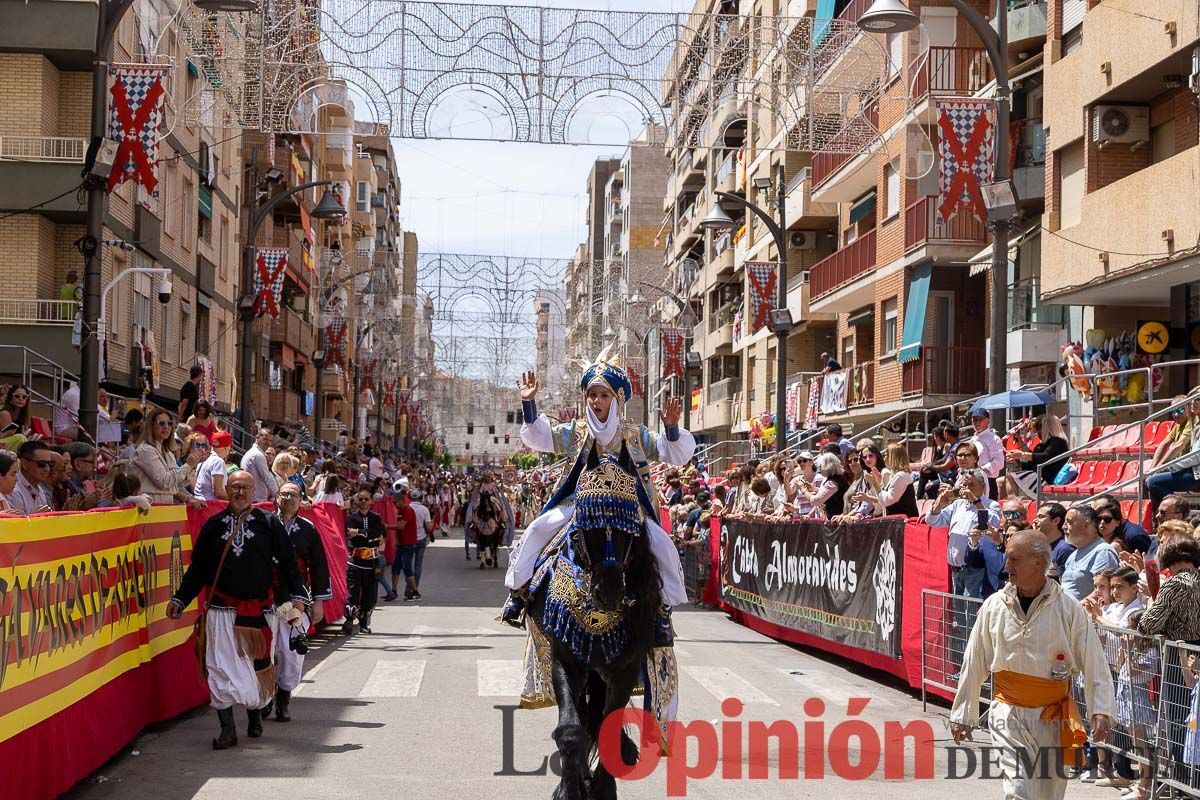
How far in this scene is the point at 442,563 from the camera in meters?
35.7

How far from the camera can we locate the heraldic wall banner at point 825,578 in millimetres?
14250

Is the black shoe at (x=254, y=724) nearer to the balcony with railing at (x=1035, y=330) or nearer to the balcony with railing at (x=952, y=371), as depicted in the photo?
the balcony with railing at (x=1035, y=330)

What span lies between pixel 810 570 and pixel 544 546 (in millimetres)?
8915

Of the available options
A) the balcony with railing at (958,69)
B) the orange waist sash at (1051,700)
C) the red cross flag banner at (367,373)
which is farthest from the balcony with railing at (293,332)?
the orange waist sash at (1051,700)

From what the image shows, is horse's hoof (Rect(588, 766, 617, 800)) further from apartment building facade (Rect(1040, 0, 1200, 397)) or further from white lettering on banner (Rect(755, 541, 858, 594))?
apartment building facade (Rect(1040, 0, 1200, 397))

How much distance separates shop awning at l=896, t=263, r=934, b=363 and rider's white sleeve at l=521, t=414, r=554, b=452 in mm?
24424

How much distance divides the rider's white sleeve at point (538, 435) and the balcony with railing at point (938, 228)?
24.5m

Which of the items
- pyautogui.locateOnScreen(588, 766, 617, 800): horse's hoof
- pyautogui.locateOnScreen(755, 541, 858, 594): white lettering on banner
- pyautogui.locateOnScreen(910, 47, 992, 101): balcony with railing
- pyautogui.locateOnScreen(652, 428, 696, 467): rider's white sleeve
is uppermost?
pyautogui.locateOnScreen(910, 47, 992, 101): balcony with railing

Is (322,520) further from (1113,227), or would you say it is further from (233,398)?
(233,398)

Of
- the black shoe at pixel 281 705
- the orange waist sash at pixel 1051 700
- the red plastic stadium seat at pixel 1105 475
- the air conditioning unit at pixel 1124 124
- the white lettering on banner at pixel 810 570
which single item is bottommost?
the black shoe at pixel 281 705

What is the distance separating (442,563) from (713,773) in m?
26.5

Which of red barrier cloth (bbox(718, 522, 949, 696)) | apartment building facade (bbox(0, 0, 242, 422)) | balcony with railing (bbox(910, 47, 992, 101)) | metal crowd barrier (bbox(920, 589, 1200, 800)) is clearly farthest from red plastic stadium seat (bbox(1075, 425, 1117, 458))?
apartment building facade (bbox(0, 0, 242, 422))

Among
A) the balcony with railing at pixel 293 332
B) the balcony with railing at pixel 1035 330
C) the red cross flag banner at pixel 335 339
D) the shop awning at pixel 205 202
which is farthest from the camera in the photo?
the balcony with railing at pixel 293 332

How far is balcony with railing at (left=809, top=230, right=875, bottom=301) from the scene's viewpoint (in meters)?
37.5
